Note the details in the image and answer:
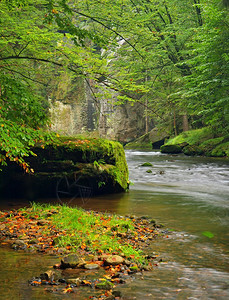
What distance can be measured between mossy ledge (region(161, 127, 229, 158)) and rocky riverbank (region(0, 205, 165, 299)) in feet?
57.3

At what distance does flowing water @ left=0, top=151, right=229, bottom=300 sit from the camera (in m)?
3.18

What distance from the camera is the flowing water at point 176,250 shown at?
125 inches

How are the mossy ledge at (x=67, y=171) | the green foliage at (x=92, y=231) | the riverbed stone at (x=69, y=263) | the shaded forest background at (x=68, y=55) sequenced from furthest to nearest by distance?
the mossy ledge at (x=67, y=171)
the shaded forest background at (x=68, y=55)
the green foliage at (x=92, y=231)
the riverbed stone at (x=69, y=263)

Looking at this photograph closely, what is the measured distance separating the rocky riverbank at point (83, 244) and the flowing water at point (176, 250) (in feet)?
0.55

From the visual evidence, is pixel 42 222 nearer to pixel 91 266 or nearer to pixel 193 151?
pixel 91 266

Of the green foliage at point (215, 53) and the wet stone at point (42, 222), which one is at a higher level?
the green foliage at point (215, 53)

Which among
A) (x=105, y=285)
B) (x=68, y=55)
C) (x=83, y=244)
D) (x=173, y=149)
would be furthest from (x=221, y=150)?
(x=105, y=285)

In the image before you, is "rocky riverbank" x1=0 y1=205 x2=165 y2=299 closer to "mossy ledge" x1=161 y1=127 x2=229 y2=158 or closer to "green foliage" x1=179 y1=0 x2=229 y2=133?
"green foliage" x1=179 y1=0 x2=229 y2=133

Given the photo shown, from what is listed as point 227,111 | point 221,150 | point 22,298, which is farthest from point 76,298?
point 221,150

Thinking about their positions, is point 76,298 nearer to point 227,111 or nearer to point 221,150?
point 227,111

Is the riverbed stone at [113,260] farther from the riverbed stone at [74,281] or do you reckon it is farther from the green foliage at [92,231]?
the riverbed stone at [74,281]

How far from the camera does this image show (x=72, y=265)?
366 cm

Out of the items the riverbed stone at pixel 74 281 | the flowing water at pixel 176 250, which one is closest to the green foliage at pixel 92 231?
the flowing water at pixel 176 250

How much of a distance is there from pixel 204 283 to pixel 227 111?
662 inches
